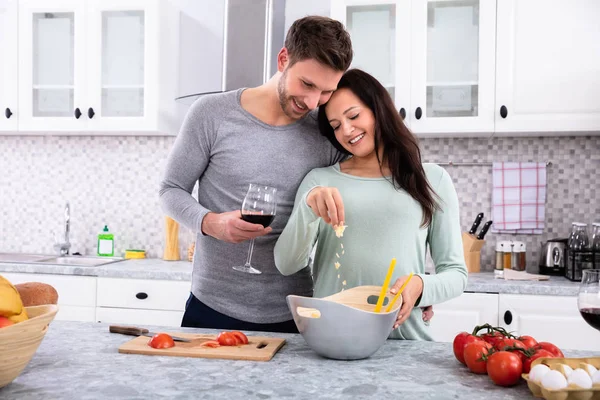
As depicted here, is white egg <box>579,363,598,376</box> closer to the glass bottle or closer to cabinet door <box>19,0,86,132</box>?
the glass bottle

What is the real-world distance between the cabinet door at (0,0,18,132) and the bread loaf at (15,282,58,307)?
2416 millimetres

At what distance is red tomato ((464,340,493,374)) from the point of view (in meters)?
A: 1.13

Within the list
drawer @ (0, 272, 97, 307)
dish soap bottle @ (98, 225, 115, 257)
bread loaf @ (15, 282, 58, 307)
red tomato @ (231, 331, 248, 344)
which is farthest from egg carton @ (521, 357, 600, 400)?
dish soap bottle @ (98, 225, 115, 257)

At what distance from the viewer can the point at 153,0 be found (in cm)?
318

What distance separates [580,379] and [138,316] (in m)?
2.39

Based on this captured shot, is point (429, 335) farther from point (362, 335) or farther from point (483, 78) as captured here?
point (483, 78)

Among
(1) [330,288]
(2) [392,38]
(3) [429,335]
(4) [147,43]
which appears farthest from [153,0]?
(3) [429,335]

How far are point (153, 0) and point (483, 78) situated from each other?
70.2 inches

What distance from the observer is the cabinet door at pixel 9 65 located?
3318mm

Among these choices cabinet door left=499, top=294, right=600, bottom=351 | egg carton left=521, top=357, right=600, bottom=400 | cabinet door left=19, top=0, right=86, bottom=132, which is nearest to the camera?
egg carton left=521, top=357, right=600, bottom=400

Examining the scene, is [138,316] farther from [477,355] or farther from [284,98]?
[477,355]

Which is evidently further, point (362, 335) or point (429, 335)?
point (429, 335)

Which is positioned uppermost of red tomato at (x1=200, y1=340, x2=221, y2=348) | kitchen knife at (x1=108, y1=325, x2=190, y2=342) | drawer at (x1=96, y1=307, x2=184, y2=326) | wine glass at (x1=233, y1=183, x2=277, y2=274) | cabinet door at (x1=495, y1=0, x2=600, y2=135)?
cabinet door at (x1=495, y1=0, x2=600, y2=135)

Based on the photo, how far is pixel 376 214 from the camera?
1646mm
